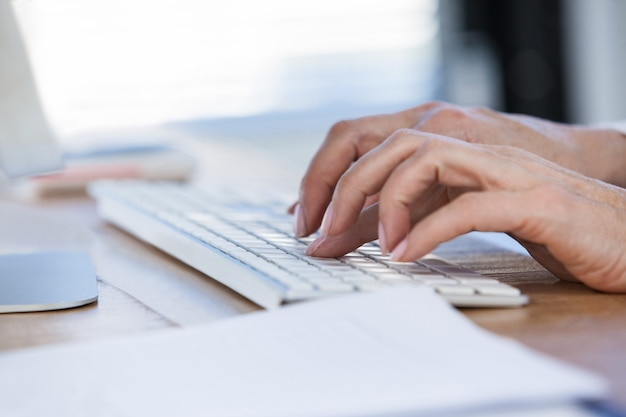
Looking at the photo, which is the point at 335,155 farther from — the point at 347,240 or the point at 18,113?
the point at 18,113

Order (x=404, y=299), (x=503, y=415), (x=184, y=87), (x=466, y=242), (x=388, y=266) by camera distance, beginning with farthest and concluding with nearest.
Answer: (x=184, y=87) → (x=466, y=242) → (x=388, y=266) → (x=404, y=299) → (x=503, y=415)

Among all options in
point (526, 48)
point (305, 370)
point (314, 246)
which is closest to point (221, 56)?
point (526, 48)

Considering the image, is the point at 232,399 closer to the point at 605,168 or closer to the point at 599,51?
the point at 605,168

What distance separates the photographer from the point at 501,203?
24.2 inches

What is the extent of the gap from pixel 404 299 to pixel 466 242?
0.35m

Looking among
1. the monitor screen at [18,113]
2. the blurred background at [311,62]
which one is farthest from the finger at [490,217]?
the blurred background at [311,62]

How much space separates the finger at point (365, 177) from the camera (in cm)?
67

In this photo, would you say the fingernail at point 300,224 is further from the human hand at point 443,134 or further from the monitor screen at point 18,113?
the monitor screen at point 18,113

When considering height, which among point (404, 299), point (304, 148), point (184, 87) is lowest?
point (304, 148)

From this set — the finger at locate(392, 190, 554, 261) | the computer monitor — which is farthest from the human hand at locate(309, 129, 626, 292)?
the computer monitor

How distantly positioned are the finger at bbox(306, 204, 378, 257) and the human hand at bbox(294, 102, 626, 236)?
0.25 feet

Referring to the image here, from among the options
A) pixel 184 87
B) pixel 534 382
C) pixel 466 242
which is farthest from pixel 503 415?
pixel 184 87

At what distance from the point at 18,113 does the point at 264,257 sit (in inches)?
11.6

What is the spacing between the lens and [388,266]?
0.68 metres
